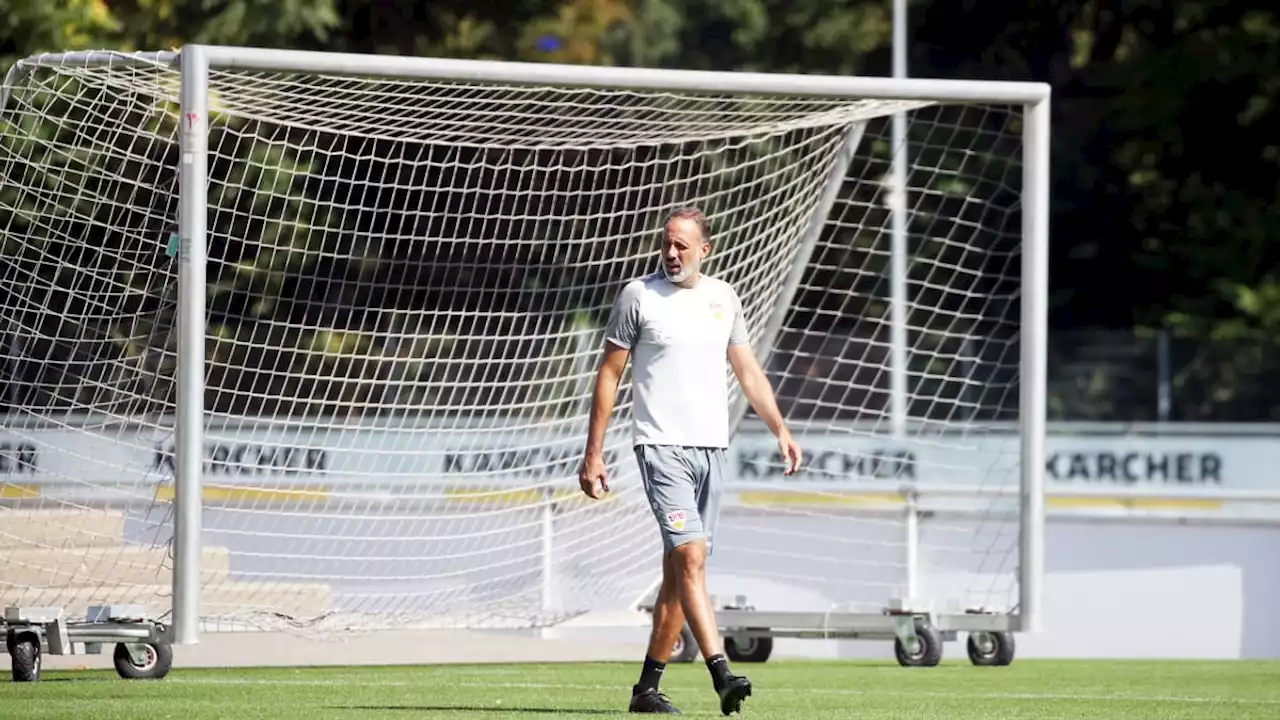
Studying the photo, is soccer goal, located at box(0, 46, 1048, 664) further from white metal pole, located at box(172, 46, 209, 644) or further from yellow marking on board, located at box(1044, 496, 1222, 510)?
yellow marking on board, located at box(1044, 496, 1222, 510)

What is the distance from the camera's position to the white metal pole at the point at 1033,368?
9.80 meters

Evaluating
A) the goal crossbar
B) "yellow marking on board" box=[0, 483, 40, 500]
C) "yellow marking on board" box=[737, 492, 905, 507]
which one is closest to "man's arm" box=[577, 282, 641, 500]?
the goal crossbar

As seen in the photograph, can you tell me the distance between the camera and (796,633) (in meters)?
11.0

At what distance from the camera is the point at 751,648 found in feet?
37.9

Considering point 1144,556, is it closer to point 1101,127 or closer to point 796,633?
point 796,633

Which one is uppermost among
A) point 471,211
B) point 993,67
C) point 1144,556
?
point 993,67

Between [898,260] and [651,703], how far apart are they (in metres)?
15.0

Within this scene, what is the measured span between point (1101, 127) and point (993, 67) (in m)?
1.64

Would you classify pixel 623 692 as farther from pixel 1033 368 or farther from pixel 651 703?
pixel 1033 368

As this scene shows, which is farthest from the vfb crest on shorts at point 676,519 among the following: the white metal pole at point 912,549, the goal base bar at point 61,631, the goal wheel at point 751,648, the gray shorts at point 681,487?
the white metal pole at point 912,549

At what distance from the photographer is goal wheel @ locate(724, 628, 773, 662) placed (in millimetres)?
11531

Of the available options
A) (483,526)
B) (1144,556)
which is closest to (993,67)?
(1144,556)

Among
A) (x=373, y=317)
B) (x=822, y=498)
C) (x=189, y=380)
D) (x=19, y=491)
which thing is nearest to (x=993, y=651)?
(x=373, y=317)

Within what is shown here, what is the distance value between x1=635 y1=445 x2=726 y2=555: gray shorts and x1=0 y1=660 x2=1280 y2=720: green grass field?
2.16 ft
